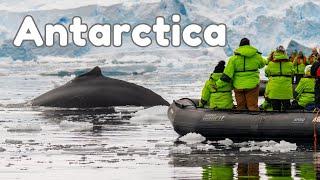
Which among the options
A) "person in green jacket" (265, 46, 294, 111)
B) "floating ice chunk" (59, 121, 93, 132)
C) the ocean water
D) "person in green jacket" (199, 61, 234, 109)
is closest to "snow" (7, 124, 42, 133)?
the ocean water

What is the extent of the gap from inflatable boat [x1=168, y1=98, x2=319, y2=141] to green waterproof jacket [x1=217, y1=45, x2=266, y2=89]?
677 mm

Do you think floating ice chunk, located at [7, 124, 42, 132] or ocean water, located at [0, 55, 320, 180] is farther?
floating ice chunk, located at [7, 124, 42, 132]

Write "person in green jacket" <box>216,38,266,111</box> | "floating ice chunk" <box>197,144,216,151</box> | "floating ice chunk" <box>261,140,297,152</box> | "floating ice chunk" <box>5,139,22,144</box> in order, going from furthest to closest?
"person in green jacket" <box>216,38,266,111</box>
"floating ice chunk" <box>5,139,22,144</box>
"floating ice chunk" <box>197,144,216,151</box>
"floating ice chunk" <box>261,140,297,152</box>

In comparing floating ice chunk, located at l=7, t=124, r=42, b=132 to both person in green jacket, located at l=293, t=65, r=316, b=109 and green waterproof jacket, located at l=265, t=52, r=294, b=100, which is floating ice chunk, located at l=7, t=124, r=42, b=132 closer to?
green waterproof jacket, located at l=265, t=52, r=294, b=100

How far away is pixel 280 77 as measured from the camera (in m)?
18.1

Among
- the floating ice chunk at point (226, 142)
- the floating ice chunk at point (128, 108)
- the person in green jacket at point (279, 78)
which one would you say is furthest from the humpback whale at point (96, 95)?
the floating ice chunk at point (226, 142)

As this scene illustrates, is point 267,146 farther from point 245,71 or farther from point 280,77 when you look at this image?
point 280,77

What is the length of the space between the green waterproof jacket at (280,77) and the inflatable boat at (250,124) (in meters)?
1.15

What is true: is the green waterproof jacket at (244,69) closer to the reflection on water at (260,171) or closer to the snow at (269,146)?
the snow at (269,146)

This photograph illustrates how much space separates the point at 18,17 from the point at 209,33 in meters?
28.0

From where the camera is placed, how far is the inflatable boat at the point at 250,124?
16.4m

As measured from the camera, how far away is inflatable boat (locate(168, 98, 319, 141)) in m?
16.4

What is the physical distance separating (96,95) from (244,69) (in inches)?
522

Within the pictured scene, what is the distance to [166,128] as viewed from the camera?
69.4 ft
